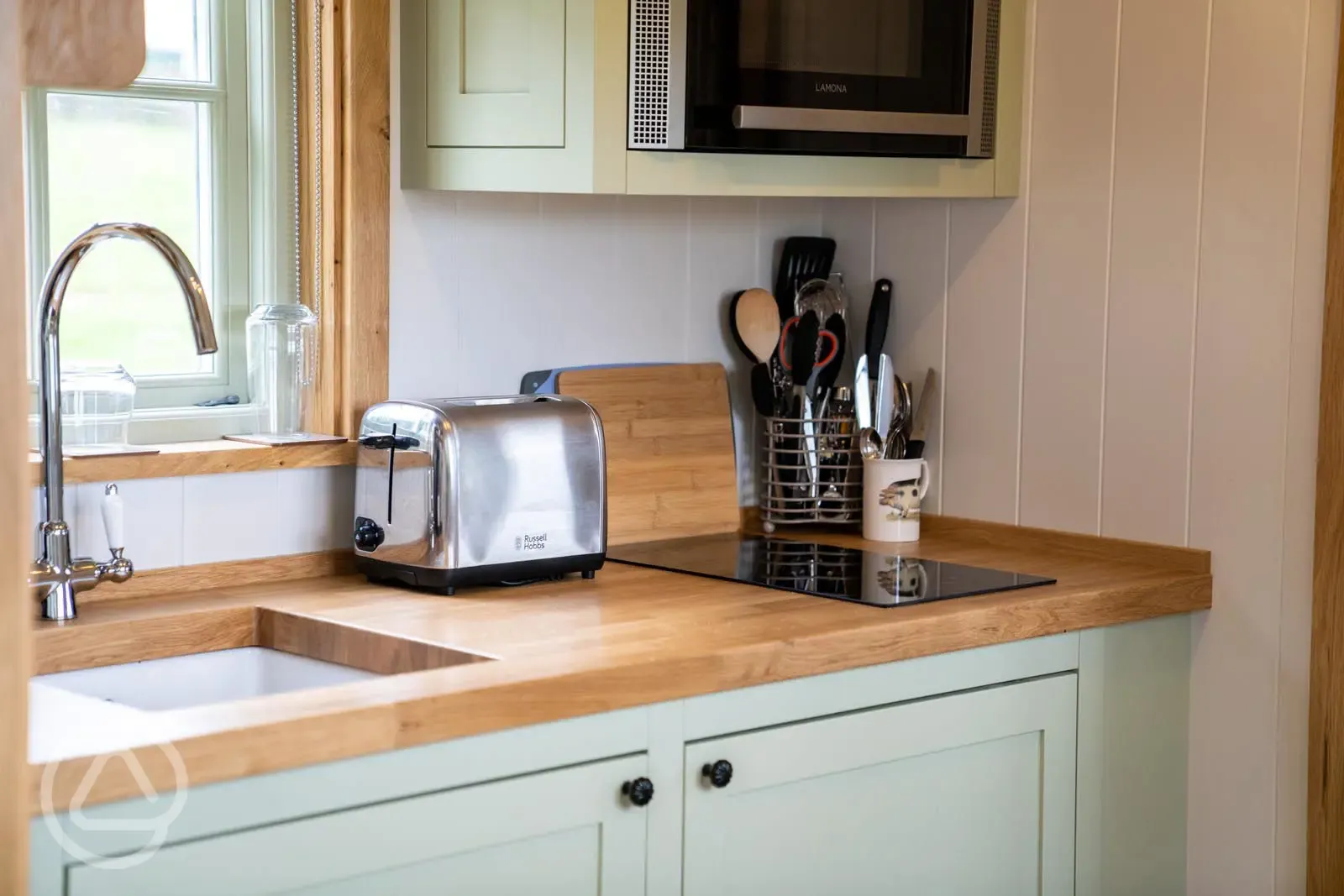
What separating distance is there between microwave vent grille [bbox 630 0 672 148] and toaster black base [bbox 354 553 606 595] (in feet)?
1.74

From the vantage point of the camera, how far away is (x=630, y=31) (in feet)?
6.26

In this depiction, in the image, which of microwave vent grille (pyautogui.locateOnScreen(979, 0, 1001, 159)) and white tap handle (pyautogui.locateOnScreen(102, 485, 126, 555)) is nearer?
white tap handle (pyautogui.locateOnScreen(102, 485, 126, 555))

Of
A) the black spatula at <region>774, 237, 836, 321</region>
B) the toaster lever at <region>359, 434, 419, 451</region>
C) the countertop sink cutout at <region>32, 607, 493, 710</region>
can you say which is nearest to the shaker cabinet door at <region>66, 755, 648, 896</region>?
the countertop sink cutout at <region>32, 607, 493, 710</region>

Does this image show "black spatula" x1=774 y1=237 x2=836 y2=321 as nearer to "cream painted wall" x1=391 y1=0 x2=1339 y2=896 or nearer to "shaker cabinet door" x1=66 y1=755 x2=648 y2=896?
"cream painted wall" x1=391 y1=0 x2=1339 y2=896

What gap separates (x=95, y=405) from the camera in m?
1.84

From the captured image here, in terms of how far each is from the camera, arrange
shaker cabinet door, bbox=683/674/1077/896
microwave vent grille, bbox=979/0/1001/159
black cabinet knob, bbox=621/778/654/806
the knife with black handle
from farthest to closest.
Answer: the knife with black handle → microwave vent grille, bbox=979/0/1001/159 → shaker cabinet door, bbox=683/674/1077/896 → black cabinet knob, bbox=621/778/654/806

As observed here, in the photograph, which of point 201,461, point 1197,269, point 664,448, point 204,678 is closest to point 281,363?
point 201,461

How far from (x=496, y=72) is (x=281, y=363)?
1.51 feet

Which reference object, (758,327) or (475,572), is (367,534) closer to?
(475,572)

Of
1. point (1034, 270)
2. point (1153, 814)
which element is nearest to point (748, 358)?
point (1034, 270)

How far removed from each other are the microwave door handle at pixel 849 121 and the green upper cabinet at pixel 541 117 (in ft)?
0.18

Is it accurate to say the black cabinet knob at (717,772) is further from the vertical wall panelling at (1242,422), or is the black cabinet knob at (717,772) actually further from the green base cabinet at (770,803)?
the vertical wall panelling at (1242,422)

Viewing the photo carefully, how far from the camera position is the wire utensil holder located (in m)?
2.40

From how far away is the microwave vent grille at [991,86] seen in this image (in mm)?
2221
